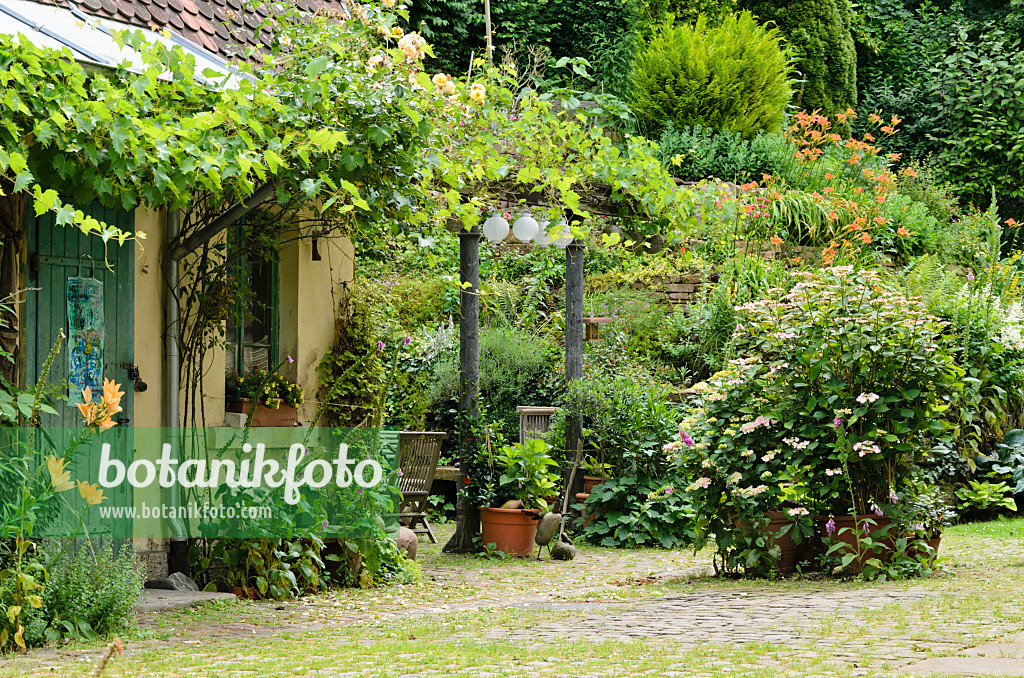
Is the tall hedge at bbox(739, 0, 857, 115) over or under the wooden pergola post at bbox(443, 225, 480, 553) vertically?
over

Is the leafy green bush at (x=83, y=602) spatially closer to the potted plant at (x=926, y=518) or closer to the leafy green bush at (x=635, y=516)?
the potted plant at (x=926, y=518)

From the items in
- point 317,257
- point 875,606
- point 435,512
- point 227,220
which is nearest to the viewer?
point 875,606

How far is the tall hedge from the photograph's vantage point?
1664cm

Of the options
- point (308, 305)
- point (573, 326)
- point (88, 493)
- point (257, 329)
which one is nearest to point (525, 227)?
point (573, 326)

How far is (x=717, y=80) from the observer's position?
1441 cm

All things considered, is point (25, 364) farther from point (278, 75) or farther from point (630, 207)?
point (630, 207)

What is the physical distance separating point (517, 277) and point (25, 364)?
807cm

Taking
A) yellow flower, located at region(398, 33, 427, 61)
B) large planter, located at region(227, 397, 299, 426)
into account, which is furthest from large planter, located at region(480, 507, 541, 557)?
yellow flower, located at region(398, 33, 427, 61)

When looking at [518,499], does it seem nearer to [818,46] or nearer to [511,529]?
[511,529]

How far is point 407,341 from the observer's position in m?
11.4

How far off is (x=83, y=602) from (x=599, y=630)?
2.25m

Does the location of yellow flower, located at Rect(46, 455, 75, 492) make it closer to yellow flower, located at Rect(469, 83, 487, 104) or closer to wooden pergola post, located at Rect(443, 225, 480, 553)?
yellow flower, located at Rect(469, 83, 487, 104)

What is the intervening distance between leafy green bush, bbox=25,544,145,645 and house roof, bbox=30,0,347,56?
2.97 m

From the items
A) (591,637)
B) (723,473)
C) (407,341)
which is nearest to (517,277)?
(407,341)
